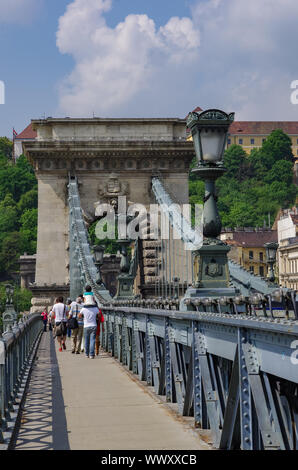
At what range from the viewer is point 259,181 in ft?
547

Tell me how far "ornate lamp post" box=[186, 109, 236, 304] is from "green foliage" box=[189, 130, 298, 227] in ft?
426

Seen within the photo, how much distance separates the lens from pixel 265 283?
2830cm

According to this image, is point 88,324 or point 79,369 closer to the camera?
point 79,369

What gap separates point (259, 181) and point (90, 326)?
15165 cm

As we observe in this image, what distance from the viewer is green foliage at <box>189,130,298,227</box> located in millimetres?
147500

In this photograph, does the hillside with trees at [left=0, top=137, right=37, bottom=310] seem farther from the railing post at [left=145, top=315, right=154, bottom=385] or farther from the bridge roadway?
the railing post at [left=145, top=315, right=154, bottom=385]

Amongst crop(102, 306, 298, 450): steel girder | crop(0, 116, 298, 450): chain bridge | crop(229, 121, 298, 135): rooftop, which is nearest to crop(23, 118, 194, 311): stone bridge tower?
crop(0, 116, 298, 450): chain bridge

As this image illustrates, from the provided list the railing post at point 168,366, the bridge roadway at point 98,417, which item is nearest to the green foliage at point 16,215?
the bridge roadway at point 98,417

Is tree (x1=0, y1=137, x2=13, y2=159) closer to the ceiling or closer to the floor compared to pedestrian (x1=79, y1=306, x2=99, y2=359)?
closer to the ceiling

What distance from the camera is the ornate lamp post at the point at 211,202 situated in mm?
9977

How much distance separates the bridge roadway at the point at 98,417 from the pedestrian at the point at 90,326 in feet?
10.5
